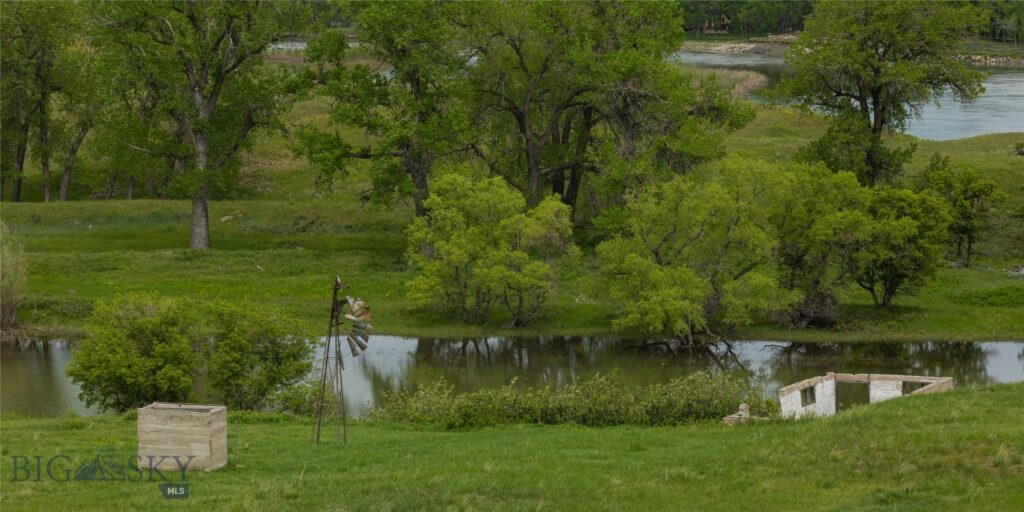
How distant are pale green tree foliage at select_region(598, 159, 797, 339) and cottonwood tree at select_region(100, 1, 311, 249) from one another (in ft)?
53.9

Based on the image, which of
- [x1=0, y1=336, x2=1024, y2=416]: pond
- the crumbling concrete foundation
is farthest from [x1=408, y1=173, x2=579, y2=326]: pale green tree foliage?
the crumbling concrete foundation

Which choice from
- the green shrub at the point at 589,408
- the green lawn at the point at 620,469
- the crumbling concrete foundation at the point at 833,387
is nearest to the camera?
the green lawn at the point at 620,469

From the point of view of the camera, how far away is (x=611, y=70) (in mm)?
53344

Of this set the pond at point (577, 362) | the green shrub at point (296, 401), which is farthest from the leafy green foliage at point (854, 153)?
the green shrub at point (296, 401)

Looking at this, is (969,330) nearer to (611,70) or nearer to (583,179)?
(611,70)

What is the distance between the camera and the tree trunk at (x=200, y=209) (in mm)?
56750

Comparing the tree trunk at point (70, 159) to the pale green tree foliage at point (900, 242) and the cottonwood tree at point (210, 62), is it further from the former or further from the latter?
the pale green tree foliage at point (900, 242)

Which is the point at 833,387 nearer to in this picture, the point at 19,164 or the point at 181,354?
the point at 181,354

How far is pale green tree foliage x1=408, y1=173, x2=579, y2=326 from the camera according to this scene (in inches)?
1838

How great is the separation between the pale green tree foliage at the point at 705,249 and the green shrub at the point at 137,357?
51.2 feet

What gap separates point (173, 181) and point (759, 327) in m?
24.4

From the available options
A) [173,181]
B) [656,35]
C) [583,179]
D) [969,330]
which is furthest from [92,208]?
[969,330]

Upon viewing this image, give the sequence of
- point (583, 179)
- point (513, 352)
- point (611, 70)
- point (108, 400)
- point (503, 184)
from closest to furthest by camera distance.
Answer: point (108, 400)
point (513, 352)
point (503, 184)
point (611, 70)
point (583, 179)

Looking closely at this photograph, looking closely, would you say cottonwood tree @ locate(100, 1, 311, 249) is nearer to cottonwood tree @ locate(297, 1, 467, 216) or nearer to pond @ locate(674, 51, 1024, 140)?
cottonwood tree @ locate(297, 1, 467, 216)
